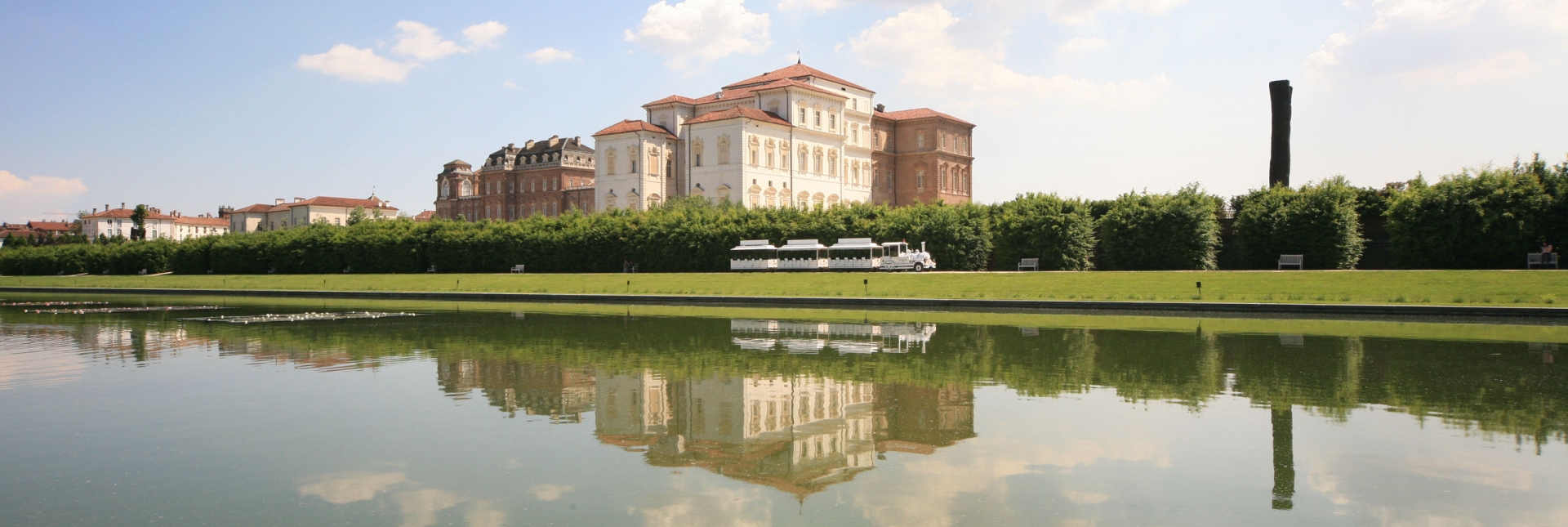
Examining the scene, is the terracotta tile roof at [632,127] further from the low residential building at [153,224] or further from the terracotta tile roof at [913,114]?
the low residential building at [153,224]

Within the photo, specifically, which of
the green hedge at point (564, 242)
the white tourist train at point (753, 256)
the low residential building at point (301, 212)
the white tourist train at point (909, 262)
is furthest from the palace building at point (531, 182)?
the white tourist train at point (909, 262)

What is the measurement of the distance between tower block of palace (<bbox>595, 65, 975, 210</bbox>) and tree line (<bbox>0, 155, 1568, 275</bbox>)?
21395 millimetres

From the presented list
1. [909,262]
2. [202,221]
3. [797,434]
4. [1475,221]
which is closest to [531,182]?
[202,221]

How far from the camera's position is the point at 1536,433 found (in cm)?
816

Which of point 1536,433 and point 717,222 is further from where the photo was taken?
point 717,222

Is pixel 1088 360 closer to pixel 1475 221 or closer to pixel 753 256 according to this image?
pixel 1475 221

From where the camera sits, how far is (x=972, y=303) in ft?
86.8

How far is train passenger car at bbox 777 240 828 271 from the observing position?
48.8 m

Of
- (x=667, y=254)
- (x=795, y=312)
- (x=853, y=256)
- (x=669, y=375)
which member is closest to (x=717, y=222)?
(x=667, y=254)

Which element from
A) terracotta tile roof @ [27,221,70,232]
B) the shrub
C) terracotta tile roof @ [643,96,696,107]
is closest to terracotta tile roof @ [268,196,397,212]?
terracotta tile roof @ [27,221,70,232]

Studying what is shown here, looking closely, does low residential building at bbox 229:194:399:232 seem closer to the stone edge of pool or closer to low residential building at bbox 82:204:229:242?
low residential building at bbox 82:204:229:242

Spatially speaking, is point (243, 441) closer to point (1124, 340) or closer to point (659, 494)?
point (659, 494)

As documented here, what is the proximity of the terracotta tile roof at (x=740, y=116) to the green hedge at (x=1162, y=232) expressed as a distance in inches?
1598

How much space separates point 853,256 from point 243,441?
41.0 m
